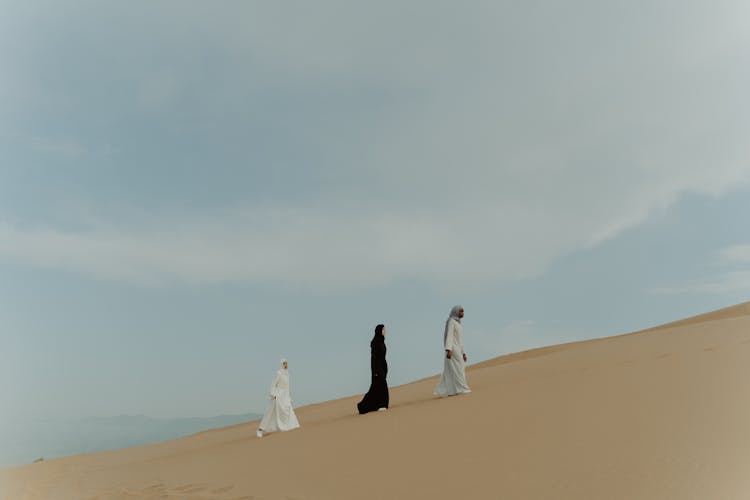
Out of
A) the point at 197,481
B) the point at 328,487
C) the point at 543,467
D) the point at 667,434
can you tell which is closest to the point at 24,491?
the point at 197,481

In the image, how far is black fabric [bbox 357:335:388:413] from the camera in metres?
12.1

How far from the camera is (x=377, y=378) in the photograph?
12336 mm

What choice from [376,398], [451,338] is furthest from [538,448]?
[376,398]

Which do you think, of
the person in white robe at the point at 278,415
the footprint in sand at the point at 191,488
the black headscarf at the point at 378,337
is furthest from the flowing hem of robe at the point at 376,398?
the footprint in sand at the point at 191,488

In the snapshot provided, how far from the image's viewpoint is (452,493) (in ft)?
16.3

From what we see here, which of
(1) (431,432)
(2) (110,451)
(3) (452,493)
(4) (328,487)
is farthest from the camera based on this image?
(2) (110,451)

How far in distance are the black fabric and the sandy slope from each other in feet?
5.66

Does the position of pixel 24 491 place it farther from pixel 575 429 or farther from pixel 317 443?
pixel 575 429

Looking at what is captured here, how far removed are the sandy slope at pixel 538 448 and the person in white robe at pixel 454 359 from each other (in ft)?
4.67

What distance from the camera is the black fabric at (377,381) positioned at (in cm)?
1212

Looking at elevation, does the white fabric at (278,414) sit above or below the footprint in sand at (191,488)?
above

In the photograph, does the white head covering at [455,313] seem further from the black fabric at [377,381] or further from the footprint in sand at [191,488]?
the footprint in sand at [191,488]

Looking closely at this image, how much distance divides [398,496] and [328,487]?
116 cm

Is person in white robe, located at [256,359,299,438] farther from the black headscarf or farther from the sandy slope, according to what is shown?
the sandy slope
